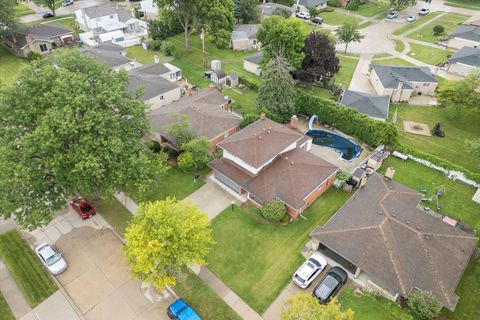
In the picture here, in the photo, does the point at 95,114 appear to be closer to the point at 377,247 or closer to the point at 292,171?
the point at 292,171

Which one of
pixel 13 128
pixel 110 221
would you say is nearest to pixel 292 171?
pixel 110 221

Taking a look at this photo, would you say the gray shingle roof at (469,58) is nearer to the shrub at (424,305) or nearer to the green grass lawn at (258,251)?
the green grass lawn at (258,251)

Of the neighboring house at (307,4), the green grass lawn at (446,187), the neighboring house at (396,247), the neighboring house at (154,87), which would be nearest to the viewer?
the neighboring house at (396,247)

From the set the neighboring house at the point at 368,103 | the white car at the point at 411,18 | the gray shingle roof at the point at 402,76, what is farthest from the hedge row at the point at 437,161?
the white car at the point at 411,18

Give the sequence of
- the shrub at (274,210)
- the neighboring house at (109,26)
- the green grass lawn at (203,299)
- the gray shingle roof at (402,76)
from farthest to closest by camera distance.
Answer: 1. the neighboring house at (109,26)
2. the gray shingle roof at (402,76)
3. the shrub at (274,210)
4. the green grass lawn at (203,299)

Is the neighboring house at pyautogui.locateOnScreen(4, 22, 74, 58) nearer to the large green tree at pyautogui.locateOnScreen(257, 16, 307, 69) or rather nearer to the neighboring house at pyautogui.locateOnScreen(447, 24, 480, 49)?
the large green tree at pyautogui.locateOnScreen(257, 16, 307, 69)

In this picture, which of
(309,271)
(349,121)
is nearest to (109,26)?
(349,121)

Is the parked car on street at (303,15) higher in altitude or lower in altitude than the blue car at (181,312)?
higher
